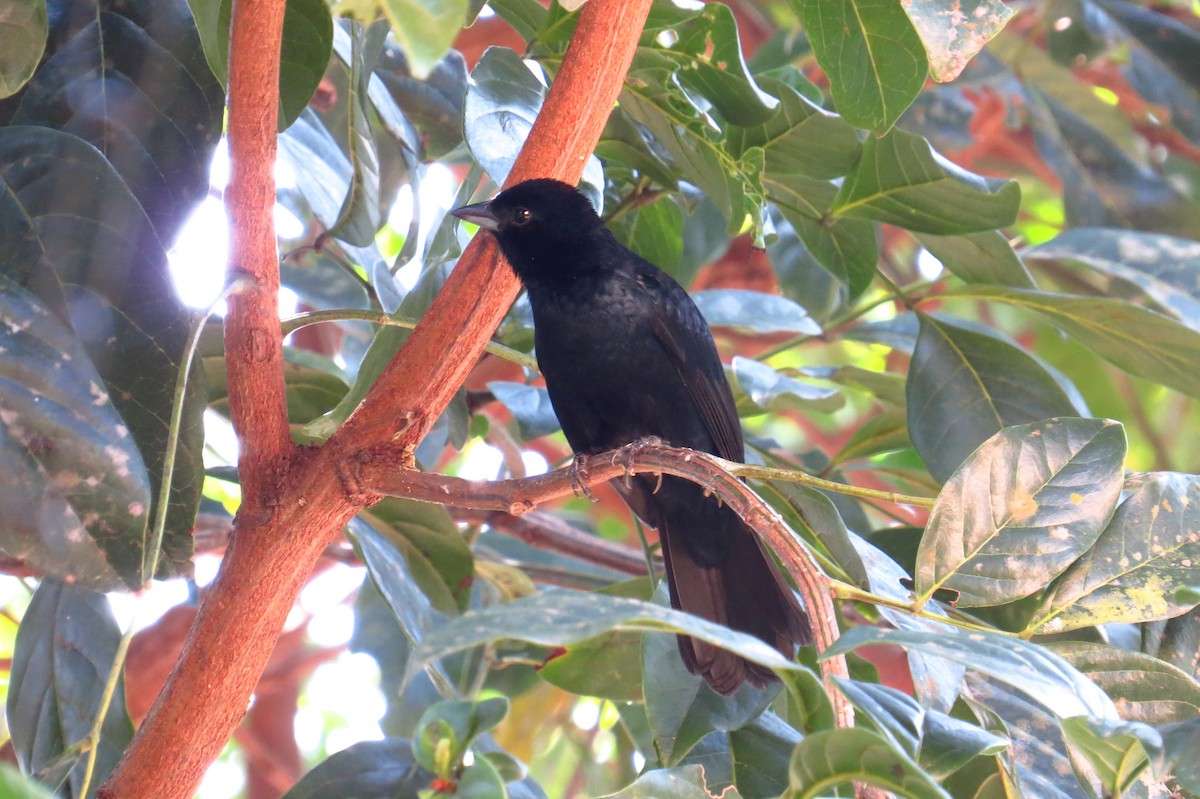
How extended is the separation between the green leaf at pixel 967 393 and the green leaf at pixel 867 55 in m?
0.70

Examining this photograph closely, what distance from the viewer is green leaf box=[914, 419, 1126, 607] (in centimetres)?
141

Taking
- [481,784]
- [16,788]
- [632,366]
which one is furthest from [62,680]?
[632,366]

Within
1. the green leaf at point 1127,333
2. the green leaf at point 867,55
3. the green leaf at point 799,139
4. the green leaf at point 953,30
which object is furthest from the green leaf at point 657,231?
the green leaf at point 953,30

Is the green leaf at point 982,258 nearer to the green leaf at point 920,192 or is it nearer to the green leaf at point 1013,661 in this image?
the green leaf at point 920,192

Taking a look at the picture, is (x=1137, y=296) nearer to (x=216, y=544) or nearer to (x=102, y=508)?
(x=216, y=544)

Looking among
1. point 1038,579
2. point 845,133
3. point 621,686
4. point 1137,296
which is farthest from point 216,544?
point 1137,296

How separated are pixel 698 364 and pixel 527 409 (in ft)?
1.50

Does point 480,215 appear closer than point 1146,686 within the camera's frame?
No

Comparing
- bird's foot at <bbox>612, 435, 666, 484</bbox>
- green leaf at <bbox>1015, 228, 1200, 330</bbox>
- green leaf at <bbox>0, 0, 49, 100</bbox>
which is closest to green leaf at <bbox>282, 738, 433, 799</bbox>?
bird's foot at <bbox>612, 435, 666, 484</bbox>

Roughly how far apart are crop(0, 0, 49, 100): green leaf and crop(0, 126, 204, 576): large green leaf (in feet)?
0.25

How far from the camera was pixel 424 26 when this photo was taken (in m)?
0.85

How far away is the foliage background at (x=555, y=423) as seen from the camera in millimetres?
1331

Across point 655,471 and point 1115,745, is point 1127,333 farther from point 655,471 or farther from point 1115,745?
point 1115,745

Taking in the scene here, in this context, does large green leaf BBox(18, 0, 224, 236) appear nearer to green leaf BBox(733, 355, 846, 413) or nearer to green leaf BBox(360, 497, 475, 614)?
green leaf BBox(360, 497, 475, 614)
